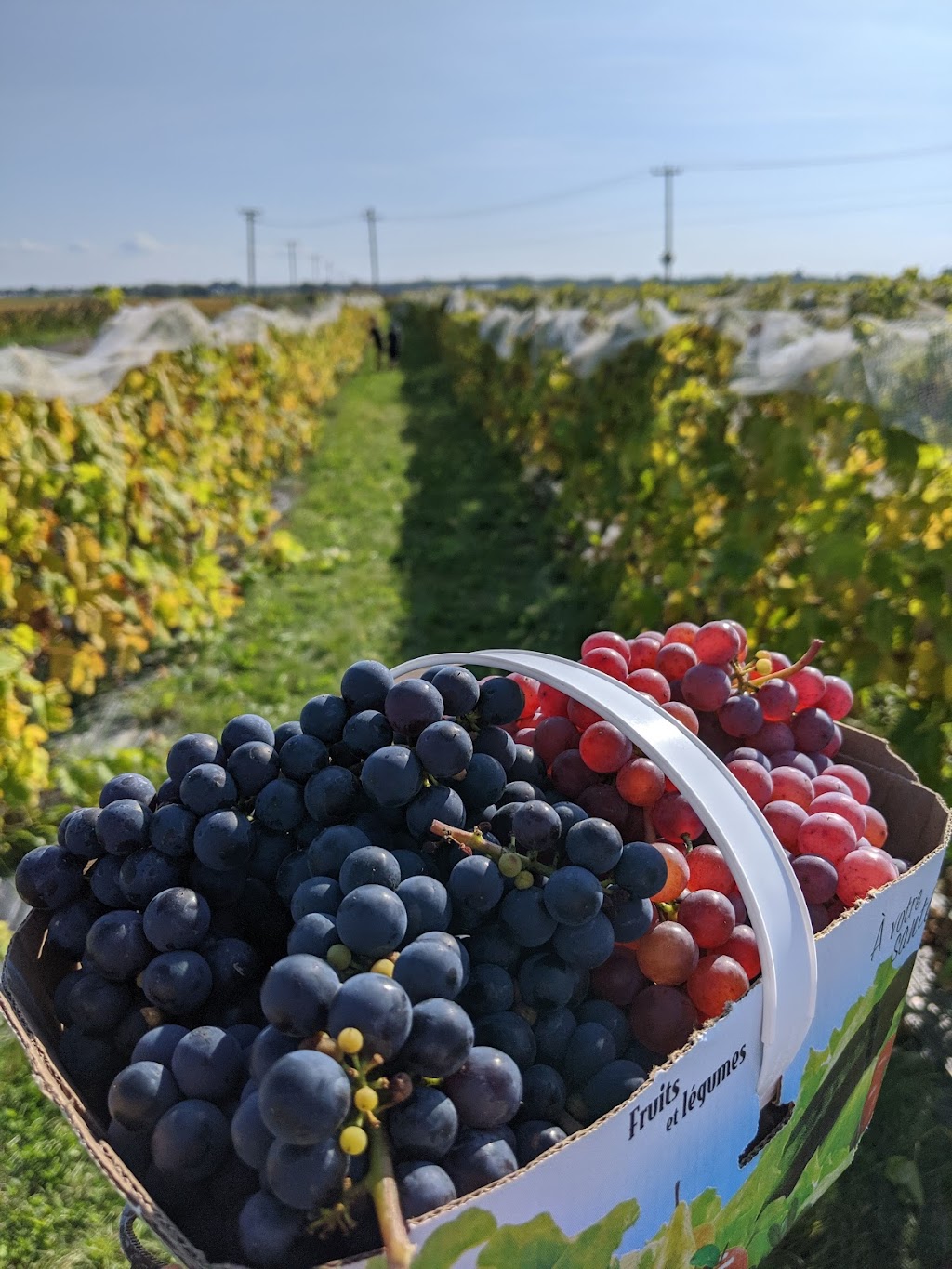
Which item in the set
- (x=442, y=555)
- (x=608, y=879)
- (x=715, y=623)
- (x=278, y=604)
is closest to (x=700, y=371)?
(x=442, y=555)

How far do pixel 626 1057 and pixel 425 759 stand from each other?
19.7 inches

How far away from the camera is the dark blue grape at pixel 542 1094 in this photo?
1104 mm

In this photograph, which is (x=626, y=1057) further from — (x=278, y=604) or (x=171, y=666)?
(x=278, y=604)

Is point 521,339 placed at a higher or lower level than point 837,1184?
higher

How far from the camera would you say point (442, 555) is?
24.6 ft

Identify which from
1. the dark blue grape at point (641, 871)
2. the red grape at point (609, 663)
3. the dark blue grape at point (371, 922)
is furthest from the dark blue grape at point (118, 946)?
the red grape at point (609, 663)

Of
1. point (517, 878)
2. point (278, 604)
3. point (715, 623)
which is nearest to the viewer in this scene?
point (517, 878)

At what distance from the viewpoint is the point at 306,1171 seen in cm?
88

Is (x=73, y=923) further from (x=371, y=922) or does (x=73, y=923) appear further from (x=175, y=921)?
(x=371, y=922)

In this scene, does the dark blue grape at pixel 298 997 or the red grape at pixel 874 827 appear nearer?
the dark blue grape at pixel 298 997

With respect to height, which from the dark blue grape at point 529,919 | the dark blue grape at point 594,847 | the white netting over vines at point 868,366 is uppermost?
the white netting over vines at point 868,366

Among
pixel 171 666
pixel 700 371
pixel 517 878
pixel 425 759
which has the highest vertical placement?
pixel 700 371

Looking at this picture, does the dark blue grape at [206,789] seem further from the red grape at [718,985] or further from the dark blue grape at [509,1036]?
the red grape at [718,985]

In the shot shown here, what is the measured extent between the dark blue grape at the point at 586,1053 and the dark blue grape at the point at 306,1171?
372mm
